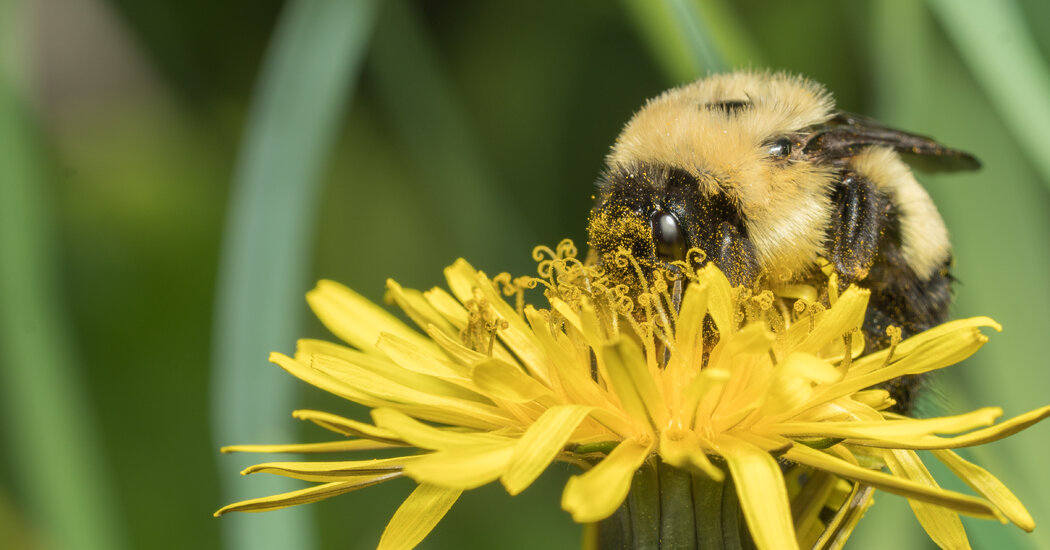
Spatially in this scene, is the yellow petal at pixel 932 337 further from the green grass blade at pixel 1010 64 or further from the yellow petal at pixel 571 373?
the green grass blade at pixel 1010 64

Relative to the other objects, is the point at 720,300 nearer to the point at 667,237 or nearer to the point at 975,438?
the point at 667,237

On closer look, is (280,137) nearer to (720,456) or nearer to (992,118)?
(720,456)

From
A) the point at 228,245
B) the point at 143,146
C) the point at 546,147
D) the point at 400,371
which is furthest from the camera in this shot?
the point at 143,146

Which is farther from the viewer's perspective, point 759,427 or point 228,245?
point 228,245

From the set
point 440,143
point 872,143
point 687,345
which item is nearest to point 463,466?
point 687,345

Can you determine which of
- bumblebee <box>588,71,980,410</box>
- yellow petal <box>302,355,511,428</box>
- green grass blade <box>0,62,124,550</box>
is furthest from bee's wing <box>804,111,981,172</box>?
green grass blade <box>0,62,124,550</box>

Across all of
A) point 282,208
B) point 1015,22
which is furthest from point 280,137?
point 1015,22
